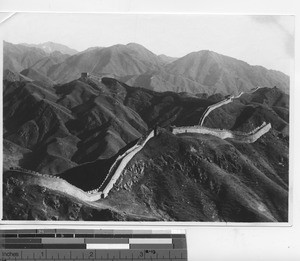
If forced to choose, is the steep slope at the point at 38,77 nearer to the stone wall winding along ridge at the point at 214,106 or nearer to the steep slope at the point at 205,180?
the steep slope at the point at 205,180

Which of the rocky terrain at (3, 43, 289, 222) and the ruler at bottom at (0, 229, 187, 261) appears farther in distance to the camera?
the rocky terrain at (3, 43, 289, 222)

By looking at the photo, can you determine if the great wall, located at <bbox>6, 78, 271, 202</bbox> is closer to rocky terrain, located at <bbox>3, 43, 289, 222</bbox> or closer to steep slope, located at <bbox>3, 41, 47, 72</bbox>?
rocky terrain, located at <bbox>3, 43, 289, 222</bbox>

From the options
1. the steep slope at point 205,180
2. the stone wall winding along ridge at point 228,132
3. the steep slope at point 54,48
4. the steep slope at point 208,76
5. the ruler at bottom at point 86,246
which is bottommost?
the ruler at bottom at point 86,246

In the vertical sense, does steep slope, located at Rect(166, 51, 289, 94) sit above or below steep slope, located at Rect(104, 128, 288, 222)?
above

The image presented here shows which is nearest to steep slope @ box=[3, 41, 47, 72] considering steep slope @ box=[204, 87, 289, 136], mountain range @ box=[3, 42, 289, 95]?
mountain range @ box=[3, 42, 289, 95]

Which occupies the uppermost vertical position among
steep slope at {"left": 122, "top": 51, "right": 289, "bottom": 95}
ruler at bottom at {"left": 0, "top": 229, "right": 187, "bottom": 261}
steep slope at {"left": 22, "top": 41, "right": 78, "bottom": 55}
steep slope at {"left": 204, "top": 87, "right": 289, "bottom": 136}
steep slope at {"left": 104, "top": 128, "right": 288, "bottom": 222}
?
steep slope at {"left": 22, "top": 41, "right": 78, "bottom": 55}

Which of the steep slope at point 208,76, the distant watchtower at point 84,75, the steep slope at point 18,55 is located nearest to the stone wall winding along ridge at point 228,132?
the steep slope at point 208,76

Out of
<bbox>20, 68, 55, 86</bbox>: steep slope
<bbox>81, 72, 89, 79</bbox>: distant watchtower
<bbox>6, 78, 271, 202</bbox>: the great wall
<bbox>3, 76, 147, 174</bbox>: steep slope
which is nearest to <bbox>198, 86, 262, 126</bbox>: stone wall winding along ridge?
<bbox>6, 78, 271, 202</bbox>: the great wall

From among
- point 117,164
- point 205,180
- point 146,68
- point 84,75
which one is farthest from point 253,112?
point 84,75
